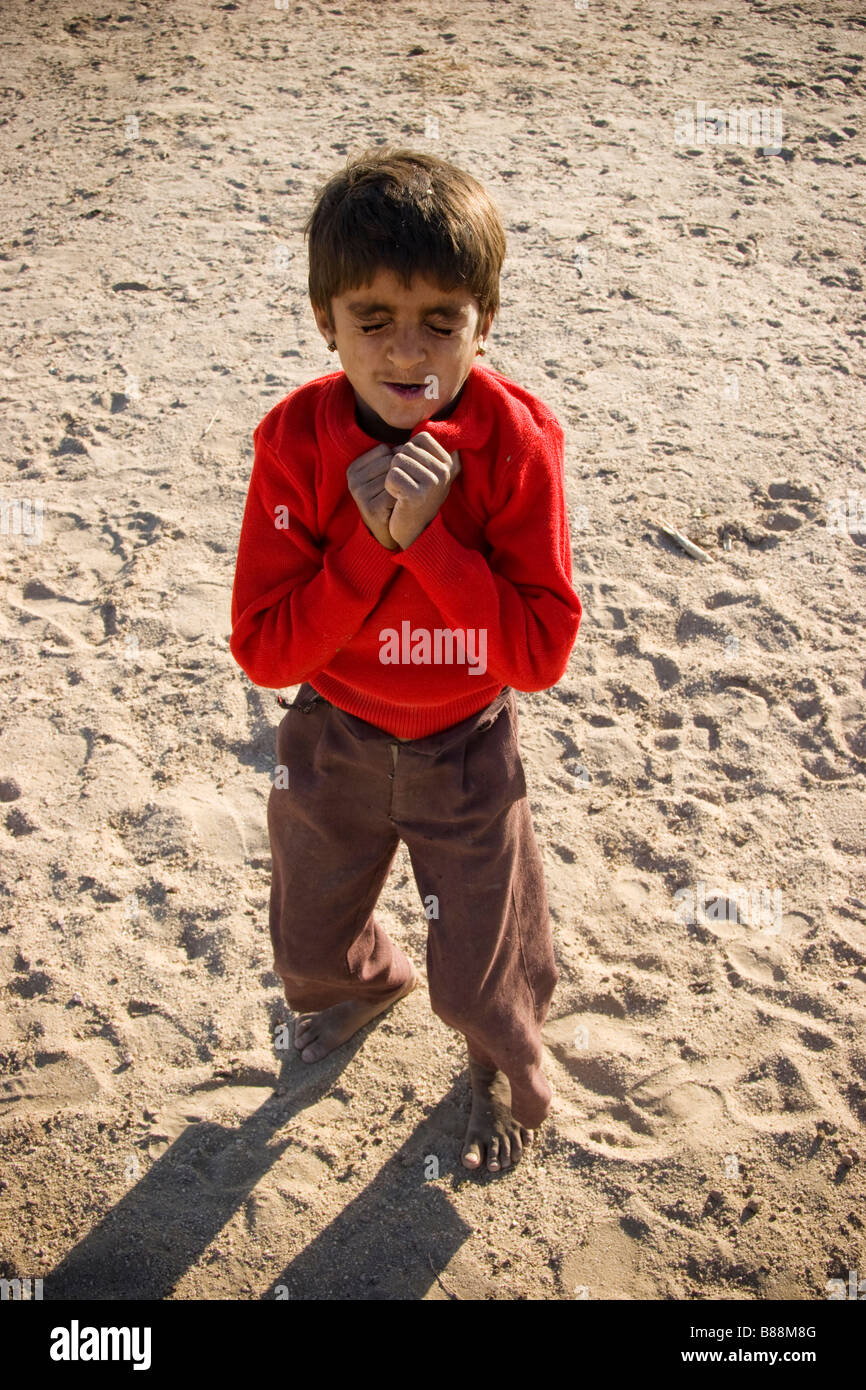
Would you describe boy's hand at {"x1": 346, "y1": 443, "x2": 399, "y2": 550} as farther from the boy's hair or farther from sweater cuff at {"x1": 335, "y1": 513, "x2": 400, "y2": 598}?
the boy's hair

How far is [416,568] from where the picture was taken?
1654 millimetres

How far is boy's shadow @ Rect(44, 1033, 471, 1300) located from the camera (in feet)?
7.38

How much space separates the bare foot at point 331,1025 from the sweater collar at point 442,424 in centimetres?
150

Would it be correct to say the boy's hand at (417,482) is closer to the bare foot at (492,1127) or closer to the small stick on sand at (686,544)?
the bare foot at (492,1127)

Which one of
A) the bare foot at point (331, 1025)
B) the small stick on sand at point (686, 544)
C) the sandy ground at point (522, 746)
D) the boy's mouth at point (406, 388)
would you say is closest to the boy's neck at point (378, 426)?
the boy's mouth at point (406, 388)

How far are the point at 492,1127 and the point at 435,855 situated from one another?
0.87m

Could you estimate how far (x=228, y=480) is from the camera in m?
4.30

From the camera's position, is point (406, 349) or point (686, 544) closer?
point (406, 349)

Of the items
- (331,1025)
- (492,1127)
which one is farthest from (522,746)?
(492,1127)

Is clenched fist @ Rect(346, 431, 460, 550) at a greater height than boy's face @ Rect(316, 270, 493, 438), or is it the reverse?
boy's face @ Rect(316, 270, 493, 438)

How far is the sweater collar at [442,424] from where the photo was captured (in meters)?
1.66

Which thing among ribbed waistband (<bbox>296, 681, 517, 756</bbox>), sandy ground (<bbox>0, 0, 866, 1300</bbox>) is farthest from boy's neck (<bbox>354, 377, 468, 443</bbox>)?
sandy ground (<bbox>0, 0, 866, 1300</bbox>)

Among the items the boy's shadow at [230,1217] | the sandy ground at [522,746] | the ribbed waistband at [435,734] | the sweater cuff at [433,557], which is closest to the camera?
the sweater cuff at [433,557]

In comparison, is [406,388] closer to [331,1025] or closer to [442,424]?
[442,424]
